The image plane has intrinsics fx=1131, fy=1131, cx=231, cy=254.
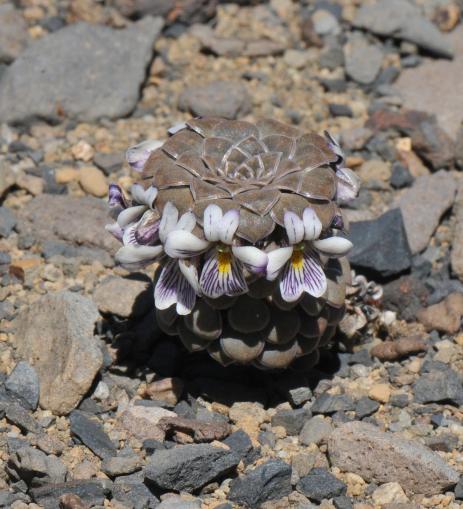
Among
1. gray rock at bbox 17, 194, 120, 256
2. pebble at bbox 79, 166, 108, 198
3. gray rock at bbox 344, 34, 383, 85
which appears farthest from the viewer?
gray rock at bbox 344, 34, 383, 85

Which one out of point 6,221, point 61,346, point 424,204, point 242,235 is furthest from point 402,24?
point 61,346

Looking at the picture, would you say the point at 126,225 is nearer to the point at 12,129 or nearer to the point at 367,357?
the point at 367,357

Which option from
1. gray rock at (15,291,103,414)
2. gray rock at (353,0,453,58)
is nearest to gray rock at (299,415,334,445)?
gray rock at (15,291,103,414)

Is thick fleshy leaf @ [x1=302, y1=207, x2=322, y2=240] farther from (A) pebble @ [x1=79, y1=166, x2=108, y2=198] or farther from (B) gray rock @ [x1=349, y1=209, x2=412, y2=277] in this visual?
(A) pebble @ [x1=79, y1=166, x2=108, y2=198]

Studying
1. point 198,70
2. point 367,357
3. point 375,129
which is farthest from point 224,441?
point 198,70

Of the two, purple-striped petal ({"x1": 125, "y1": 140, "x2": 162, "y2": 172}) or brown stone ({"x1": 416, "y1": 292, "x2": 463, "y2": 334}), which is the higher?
purple-striped petal ({"x1": 125, "y1": 140, "x2": 162, "y2": 172})

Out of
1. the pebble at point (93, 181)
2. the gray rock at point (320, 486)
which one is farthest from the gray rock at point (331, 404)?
the pebble at point (93, 181)
